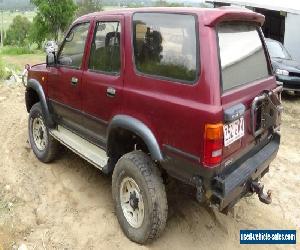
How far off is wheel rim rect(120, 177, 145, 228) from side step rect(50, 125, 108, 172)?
0.37 m

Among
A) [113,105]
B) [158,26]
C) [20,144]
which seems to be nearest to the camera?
[158,26]

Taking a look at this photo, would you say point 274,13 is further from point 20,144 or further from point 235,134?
point 235,134

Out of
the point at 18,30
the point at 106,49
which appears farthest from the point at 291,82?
the point at 18,30

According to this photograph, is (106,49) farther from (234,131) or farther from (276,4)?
(276,4)

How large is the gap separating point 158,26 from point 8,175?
9.92ft

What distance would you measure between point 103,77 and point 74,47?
89 cm

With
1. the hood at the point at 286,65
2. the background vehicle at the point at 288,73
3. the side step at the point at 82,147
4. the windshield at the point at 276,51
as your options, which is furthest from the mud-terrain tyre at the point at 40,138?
the windshield at the point at 276,51

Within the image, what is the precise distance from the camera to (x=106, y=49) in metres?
4.21

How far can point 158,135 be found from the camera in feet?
11.5

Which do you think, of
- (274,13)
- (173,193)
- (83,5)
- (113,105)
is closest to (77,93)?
(113,105)

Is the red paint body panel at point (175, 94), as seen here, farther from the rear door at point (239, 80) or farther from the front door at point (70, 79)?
the front door at point (70, 79)

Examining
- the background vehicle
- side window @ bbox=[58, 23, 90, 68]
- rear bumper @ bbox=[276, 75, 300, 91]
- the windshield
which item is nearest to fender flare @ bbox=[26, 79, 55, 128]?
side window @ bbox=[58, 23, 90, 68]

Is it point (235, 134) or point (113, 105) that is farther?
point (113, 105)

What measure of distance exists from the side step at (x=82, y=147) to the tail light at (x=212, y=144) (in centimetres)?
141
